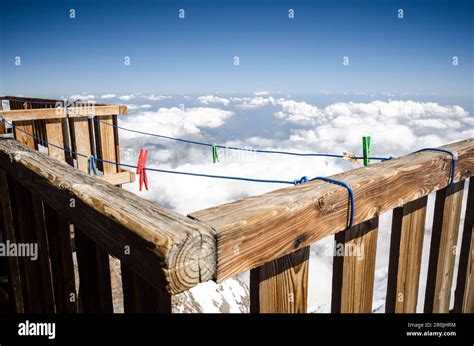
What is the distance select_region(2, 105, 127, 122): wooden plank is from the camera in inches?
239

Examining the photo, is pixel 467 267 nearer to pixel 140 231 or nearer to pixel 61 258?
pixel 140 231

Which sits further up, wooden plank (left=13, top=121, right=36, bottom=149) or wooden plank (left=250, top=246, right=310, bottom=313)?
wooden plank (left=13, top=121, right=36, bottom=149)

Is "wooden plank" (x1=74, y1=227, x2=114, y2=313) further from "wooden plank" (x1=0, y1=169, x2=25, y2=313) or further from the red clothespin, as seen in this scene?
the red clothespin

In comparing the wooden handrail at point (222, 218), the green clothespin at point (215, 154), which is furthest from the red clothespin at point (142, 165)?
the wooden handrail at point (222, 218)

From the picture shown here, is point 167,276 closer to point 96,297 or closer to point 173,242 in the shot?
point 173,242

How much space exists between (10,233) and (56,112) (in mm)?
4847

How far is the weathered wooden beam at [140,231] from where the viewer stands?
0.84 m

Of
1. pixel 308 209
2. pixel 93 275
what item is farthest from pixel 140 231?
pixel 93 275

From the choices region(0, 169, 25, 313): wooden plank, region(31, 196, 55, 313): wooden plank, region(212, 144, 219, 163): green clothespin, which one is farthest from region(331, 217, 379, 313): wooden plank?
region(212, 144, 219, 163): green clothespin

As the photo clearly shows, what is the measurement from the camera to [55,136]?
6.79 m

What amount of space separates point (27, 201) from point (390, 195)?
1881mm

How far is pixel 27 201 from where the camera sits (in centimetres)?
203

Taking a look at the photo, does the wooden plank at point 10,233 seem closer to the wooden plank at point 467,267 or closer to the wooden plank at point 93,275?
the wooden plank at point 93,275

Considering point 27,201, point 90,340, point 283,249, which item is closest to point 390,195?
point 283,249
